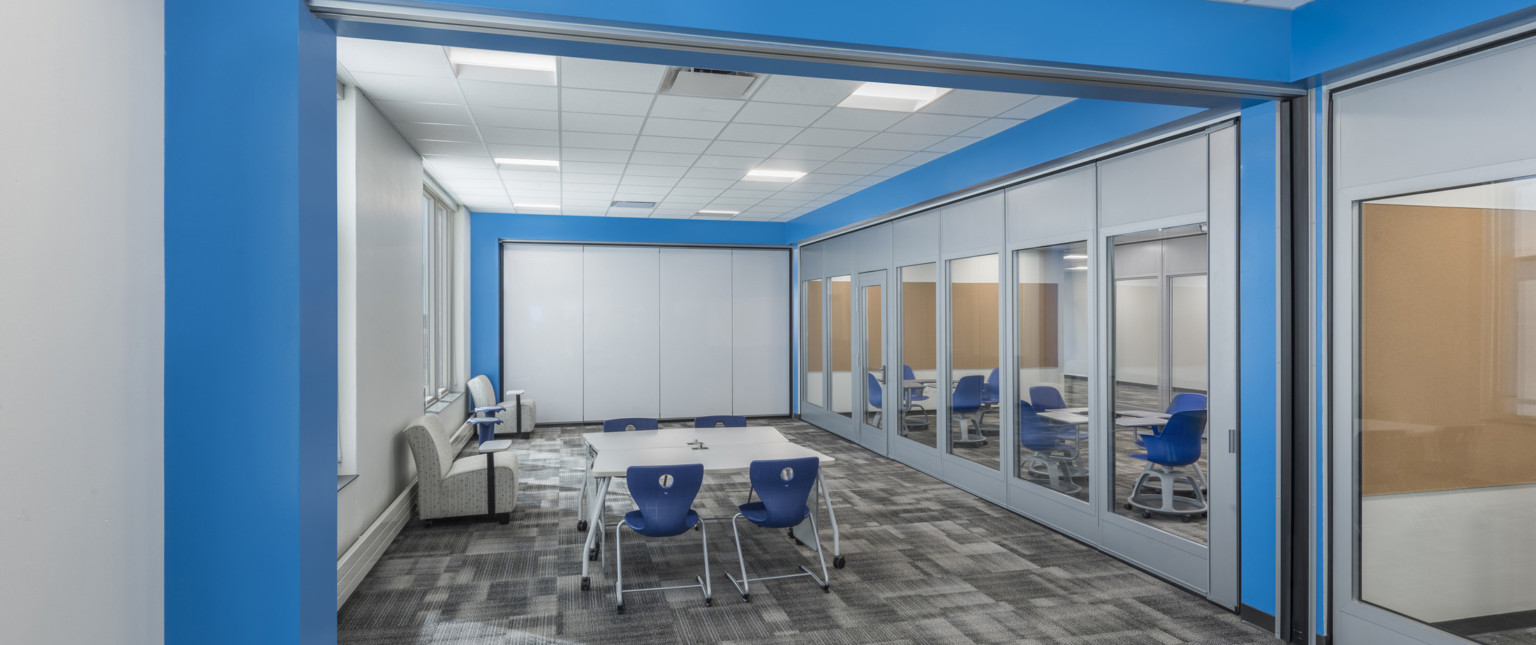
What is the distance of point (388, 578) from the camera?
455 cm

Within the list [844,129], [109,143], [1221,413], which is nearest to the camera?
[109,143]

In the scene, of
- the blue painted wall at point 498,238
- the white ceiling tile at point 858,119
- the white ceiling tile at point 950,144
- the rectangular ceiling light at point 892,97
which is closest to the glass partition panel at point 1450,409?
the rectangular ceiling light at point 892,97

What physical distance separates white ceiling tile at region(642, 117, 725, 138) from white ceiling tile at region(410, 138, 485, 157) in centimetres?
162

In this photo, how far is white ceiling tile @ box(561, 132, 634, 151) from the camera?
584 centimetres

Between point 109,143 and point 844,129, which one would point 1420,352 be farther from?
point 109,143

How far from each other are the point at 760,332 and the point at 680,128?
6177mm

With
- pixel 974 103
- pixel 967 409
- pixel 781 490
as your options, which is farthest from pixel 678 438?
pixel 974 103

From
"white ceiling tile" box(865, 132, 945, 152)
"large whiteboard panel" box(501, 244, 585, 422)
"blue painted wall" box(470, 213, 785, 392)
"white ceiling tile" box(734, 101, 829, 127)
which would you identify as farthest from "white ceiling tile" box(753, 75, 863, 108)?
"large whiteboard panel" box(501, 244, 585, 422)

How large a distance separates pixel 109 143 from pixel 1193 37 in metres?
3.93

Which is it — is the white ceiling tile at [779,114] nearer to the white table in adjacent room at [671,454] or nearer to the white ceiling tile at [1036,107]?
the white ceiling tile at [1036,107]

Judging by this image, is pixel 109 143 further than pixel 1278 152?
No

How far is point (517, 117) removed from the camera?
5344 mm

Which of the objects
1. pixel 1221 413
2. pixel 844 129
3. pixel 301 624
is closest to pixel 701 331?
pixel 844 129

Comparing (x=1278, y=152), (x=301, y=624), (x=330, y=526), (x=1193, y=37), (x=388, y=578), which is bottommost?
(x=388, y=578)
